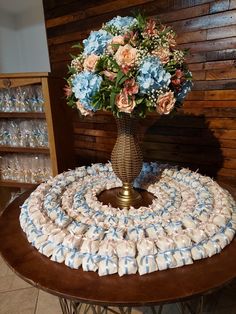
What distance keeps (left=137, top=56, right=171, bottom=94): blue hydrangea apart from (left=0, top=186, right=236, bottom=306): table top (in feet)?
1.91

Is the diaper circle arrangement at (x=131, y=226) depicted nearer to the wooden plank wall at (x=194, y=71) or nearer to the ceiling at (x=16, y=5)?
the wooden plank wall at (x=194, y=71)

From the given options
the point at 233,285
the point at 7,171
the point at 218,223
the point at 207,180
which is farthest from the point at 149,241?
the point at 7,171

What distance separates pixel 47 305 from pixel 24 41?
299 centimetres

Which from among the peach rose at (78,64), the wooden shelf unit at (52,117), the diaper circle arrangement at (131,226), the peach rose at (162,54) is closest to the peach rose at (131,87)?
the peach rose at (162,54)

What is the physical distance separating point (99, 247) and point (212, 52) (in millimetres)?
1466

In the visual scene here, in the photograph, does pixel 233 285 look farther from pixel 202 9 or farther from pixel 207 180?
pixel 202 9

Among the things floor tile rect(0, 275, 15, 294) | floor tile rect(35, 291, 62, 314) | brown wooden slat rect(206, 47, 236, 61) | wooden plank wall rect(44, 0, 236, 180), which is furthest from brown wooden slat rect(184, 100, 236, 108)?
floor tile rect(0, 275, 15, 294)

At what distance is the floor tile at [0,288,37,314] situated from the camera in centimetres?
151

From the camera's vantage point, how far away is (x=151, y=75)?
803 millimetres

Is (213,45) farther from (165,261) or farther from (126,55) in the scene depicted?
(165,261)

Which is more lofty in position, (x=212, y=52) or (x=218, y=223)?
(x=212, y=52)

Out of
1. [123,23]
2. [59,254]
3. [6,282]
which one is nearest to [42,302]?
[6,282]

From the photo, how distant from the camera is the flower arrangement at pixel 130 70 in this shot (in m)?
0.81

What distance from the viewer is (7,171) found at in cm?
212
